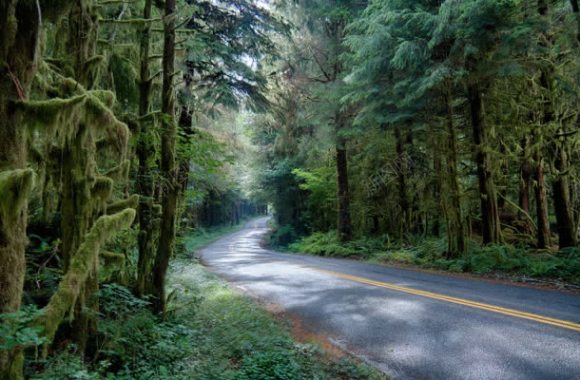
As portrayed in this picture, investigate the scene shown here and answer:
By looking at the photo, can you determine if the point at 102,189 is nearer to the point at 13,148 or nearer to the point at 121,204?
the point at 121,204

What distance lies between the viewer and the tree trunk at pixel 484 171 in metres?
13.4

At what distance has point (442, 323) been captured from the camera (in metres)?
6.26

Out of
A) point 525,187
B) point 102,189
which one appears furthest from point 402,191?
point 102,189

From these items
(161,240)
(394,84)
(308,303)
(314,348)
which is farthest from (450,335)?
(394,84)

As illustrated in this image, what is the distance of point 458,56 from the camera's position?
38.0ft

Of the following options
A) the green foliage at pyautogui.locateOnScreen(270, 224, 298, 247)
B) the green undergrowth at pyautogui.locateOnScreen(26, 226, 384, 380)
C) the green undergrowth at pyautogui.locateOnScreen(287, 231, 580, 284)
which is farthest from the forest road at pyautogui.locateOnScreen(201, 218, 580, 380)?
the green foliage at pyautogui.locateOnScreen(270, 224, 298, 247)

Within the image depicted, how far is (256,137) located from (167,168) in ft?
72.7

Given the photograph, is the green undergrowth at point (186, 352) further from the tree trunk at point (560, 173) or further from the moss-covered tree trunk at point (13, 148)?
the tree trunk at point (560, 173)

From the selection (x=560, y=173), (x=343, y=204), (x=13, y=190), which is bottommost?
(x=13, y=190)

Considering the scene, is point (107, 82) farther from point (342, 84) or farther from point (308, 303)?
point (342, 84)

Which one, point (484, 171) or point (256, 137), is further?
point (256, 137)

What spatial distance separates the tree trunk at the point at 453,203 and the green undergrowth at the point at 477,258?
0.45 metres

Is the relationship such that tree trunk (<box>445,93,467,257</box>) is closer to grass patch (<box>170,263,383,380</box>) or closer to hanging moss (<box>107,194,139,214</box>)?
grass patch (<box>170,263,383,380</box>)

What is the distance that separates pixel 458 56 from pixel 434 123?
329 centimetres
